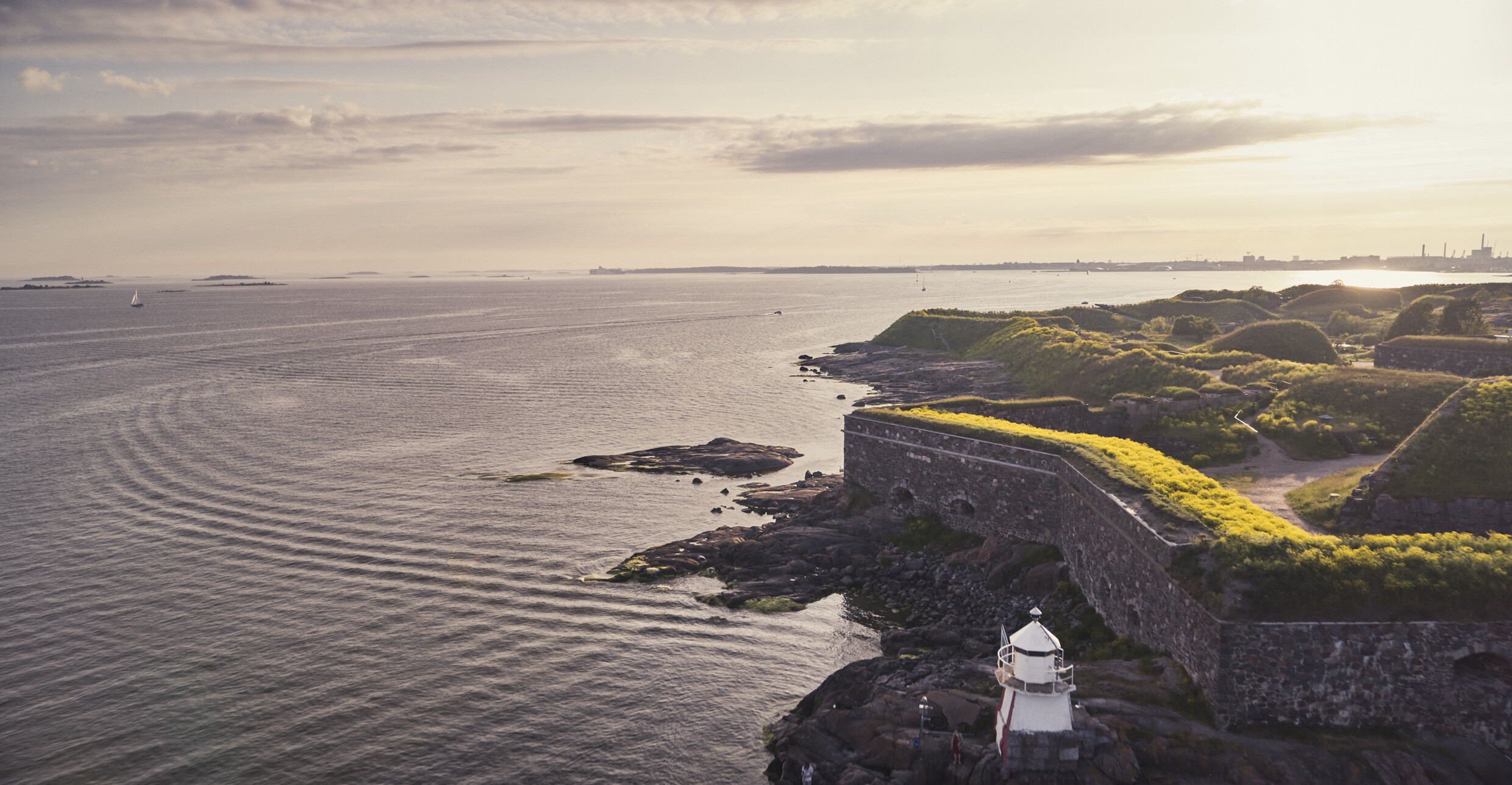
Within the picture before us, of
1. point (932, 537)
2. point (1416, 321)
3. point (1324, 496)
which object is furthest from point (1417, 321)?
point (932, 537)

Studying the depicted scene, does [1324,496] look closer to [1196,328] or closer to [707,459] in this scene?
[707,459]

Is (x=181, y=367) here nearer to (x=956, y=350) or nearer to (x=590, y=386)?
(x=590, y=386)

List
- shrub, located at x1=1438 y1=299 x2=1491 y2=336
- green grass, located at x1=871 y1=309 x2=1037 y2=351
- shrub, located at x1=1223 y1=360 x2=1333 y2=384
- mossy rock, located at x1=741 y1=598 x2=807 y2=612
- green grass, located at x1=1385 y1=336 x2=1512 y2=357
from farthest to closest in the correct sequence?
green grass, located at x1=871 y1=309 x2=1037 y2=351 < shrub, located at x1=1438 y1=299 x2=1491 y2=336 < shrub, located at x1=1223 y1=360 x2=1333 y2=384 < green grass, located at x1=1385 y1=336 x2=1512 y2=357 < mossy rock, located at x1=741 y1=598 x2=807 y2=612

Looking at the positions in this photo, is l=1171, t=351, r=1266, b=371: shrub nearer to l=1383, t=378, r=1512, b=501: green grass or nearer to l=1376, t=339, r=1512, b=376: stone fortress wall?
l=1376, t=339, r=1512, b=376: stone fortress wall

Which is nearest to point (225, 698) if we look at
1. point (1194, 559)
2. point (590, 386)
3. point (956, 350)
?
point (1194, 559)

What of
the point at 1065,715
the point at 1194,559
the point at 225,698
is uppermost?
the point at 1194,559

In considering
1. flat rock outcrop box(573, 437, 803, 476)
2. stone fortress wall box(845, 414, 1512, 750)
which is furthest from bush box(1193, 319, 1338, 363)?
stone fortress wall box(845, 414, 1512, 750)
